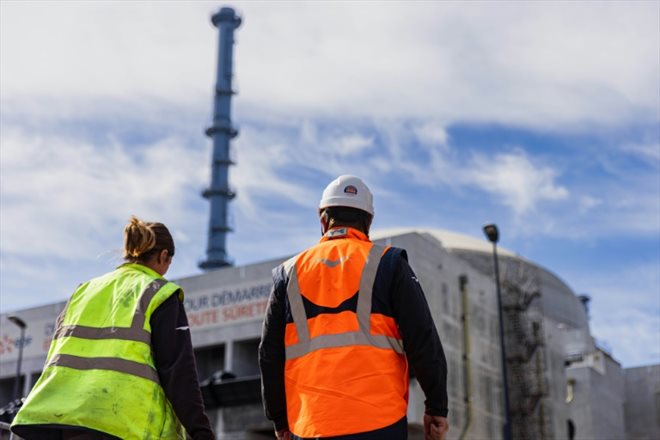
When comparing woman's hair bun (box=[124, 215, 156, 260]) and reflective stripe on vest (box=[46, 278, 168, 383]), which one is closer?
reflective stripe on vest (box=[46, 278, 168, 383])

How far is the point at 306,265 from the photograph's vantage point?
4.57 m

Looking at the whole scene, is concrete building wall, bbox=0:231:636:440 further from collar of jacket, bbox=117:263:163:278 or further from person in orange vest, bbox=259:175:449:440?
collar of jacket, bbox=117:263:163:278

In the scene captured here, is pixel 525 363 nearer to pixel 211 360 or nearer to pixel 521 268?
pixel 521 268

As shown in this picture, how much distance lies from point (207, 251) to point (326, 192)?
196ft

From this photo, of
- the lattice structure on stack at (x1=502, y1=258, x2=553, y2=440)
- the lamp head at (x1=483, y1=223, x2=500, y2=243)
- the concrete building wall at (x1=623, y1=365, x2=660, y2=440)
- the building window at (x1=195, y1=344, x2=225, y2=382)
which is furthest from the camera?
the concrete building wall at (x1=623, y1=365, x2=660, y2=440)

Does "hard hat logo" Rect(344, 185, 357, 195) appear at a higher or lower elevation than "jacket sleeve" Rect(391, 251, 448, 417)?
higher

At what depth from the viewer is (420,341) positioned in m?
4.30

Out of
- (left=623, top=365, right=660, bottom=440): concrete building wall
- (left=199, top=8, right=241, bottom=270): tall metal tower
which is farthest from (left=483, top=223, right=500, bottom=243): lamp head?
(left=199, top=8, right=241, bottom=270): tall metal tower

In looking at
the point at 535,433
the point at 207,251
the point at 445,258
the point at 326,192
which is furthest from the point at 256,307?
Result: the point at 326,192

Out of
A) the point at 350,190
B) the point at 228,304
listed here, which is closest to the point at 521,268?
the point at 228,304

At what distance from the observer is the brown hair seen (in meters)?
4.61

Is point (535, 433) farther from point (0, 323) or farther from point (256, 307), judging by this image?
point (0, 323)

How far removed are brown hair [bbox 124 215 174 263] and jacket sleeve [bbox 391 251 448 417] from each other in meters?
1.18

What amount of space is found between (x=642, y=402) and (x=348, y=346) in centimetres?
5767
